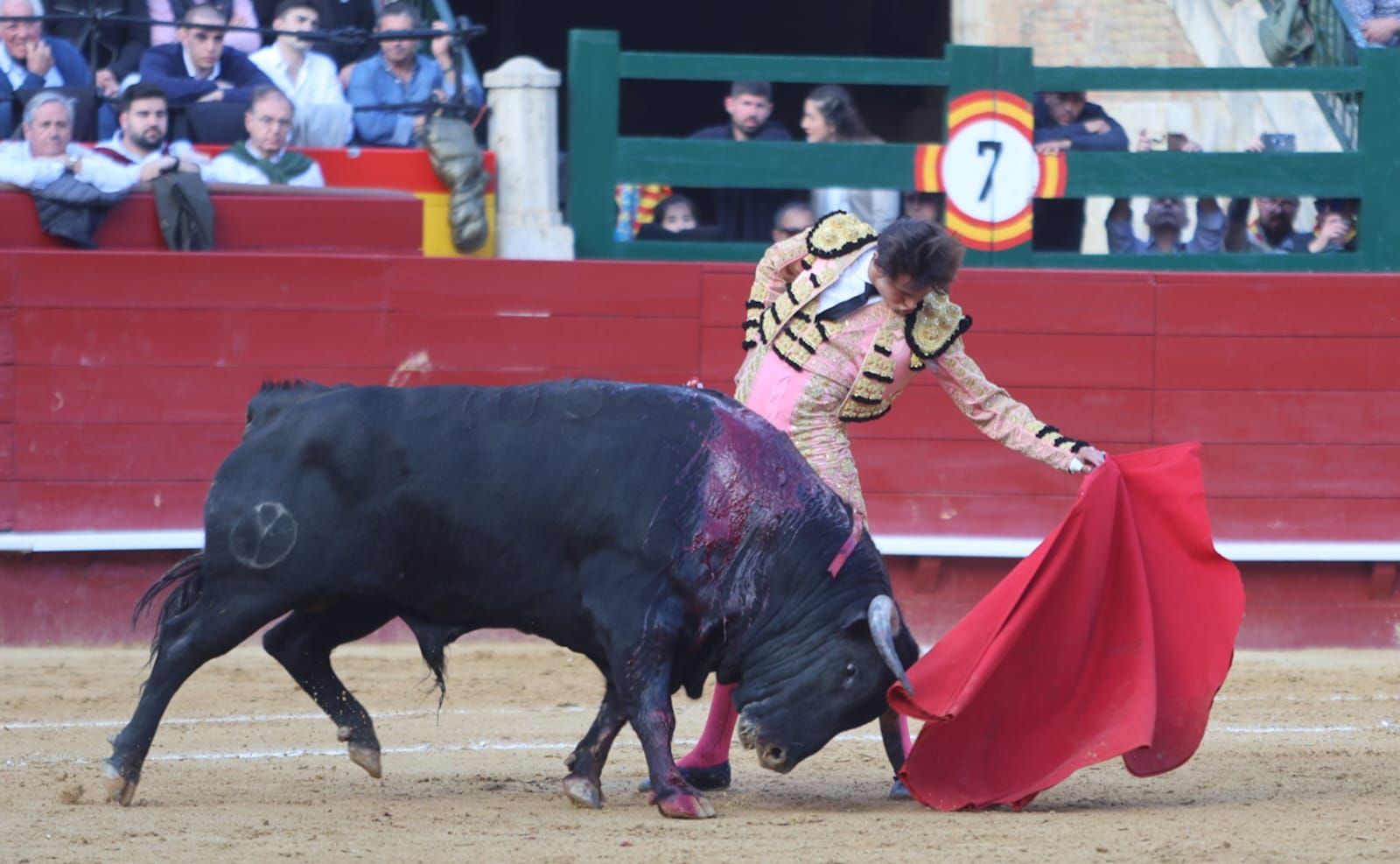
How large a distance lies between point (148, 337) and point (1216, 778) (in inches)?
149

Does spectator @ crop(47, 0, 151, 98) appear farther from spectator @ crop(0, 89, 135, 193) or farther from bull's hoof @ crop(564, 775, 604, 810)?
bull's hoof @ crop(564, 775, 604, 810)

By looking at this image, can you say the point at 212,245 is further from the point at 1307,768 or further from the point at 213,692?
the point at 1307,768

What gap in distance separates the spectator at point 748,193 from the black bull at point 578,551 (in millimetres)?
2950

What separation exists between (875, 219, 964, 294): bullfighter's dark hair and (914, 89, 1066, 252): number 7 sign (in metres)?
3.01

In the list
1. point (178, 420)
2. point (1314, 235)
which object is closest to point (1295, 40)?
point (1314, 235)

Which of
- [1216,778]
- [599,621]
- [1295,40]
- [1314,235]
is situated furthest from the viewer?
[1295,40]

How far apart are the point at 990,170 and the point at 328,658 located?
3.50 meters

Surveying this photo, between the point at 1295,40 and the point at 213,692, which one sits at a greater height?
the point at 1295,40

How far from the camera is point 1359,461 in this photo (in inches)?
289

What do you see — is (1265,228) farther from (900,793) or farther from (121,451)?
(121,451)

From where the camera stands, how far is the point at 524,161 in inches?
289

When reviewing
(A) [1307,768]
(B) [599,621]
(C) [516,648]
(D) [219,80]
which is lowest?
(C) [516,648]

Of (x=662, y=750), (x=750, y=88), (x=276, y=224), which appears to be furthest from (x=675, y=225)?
(x=662, y=750)

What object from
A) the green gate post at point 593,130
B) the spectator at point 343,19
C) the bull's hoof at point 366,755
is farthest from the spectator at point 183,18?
the bull's hoof at point 366,755
